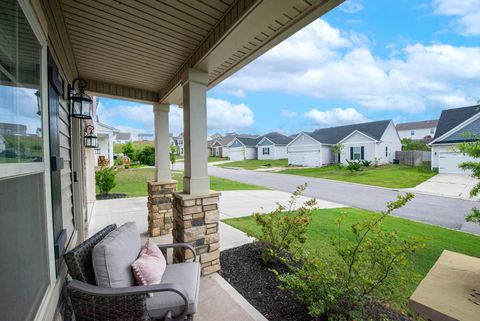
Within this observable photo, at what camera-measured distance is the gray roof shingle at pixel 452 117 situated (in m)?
16.8

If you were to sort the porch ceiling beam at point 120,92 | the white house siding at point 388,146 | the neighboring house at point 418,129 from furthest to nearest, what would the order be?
the neighboring house at point 418,129 → the white house siding at point 388,146 → the porch ceiling beam at point 120,92

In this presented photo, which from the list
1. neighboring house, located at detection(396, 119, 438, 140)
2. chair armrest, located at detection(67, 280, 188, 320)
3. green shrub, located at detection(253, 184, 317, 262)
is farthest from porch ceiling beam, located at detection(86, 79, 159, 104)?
neighboring house, located at detection(396, 119, 438, 140)

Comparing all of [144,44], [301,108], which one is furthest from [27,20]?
[301,108]

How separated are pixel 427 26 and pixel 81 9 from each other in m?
12.4

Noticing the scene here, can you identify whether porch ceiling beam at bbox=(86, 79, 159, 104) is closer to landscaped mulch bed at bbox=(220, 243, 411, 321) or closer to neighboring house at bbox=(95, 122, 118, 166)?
landscaped mulch bed at bbox=(220, 243, 411, 321)

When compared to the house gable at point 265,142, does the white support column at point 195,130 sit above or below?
below

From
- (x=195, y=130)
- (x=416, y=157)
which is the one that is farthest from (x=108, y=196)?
(x=416, y=157)

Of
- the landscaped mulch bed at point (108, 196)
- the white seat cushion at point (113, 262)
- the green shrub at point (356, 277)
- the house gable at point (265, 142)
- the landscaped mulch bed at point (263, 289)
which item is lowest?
the landscaped mulch bed at point (263, 289)

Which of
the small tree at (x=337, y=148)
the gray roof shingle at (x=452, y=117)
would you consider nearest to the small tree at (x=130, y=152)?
the small tree at (x=337, y=148)

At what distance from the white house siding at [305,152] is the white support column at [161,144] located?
21009 millimetres

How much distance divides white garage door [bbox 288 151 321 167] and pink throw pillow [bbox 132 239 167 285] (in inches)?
916

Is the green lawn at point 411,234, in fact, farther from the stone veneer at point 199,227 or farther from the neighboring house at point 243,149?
the neighboring house at point 243,149

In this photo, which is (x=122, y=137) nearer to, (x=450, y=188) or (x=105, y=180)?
(x=105, y=180)

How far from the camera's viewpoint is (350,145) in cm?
2253
